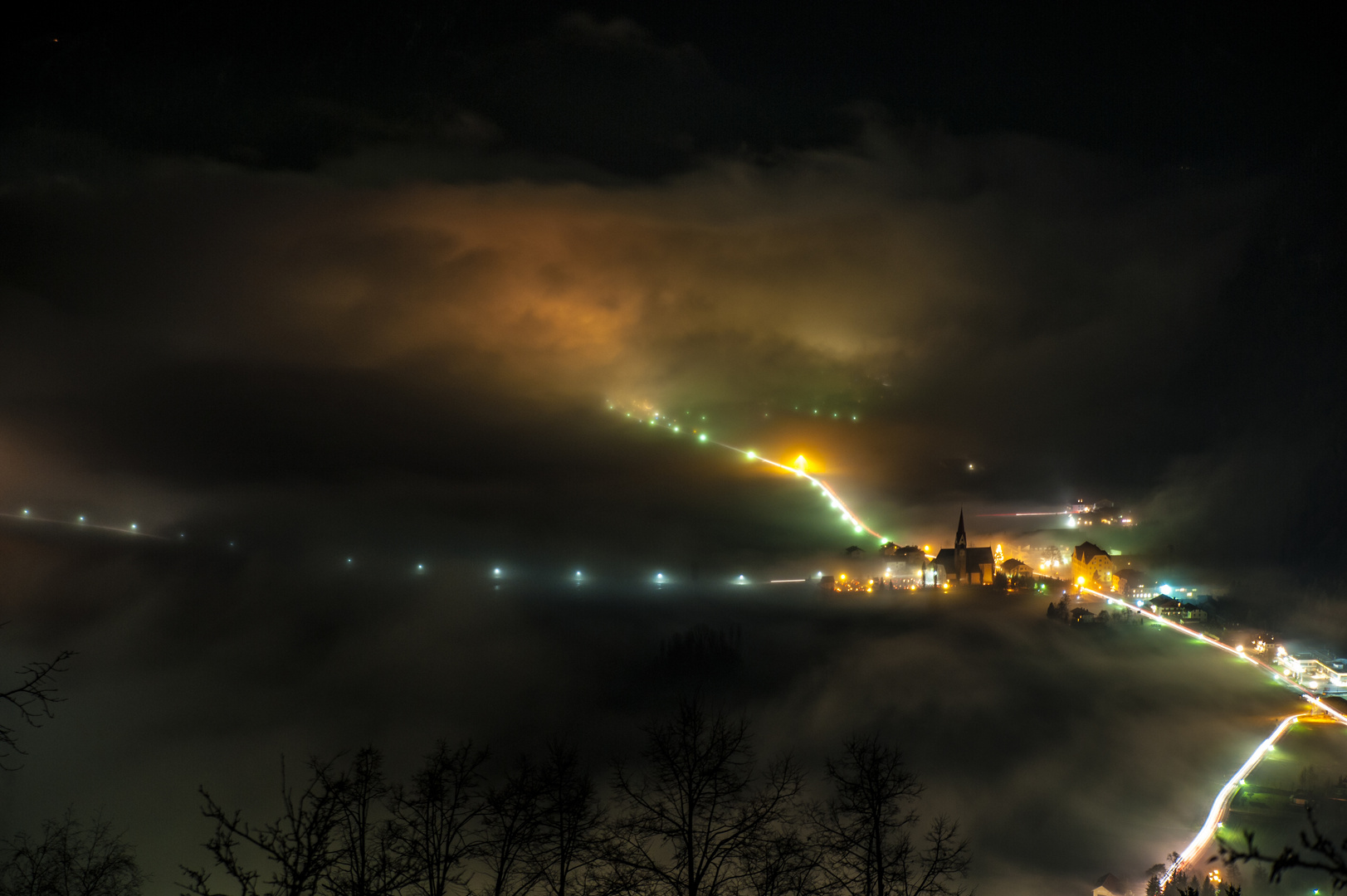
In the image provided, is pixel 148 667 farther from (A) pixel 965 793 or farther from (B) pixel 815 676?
(A) pixel 965 793

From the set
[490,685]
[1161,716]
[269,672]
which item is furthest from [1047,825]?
[269,672]

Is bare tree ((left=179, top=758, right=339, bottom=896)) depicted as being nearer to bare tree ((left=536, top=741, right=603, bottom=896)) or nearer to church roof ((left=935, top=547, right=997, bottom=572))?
bare tree ((left=536, top=741, right=603, bottom=896))

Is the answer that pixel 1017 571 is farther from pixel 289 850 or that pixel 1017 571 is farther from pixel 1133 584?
pixel 289 850

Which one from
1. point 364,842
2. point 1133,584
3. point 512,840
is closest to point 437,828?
point 364,842

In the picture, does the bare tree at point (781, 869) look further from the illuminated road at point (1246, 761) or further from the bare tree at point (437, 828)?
the illuminated road at point (1246, 761)

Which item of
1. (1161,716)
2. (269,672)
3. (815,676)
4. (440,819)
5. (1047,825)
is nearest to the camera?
(440,819)

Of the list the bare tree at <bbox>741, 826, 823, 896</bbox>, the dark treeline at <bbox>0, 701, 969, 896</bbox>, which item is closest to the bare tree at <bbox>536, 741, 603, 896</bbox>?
the dark treeline at <bbox>0, 701, 969, 896</bbox>
